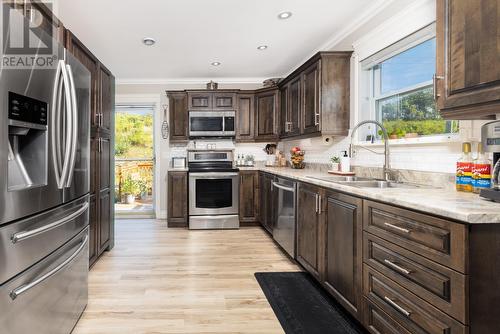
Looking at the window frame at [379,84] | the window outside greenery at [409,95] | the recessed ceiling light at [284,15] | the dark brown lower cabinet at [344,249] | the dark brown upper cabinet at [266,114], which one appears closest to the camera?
the dark brown lower cabinet at [344,249]

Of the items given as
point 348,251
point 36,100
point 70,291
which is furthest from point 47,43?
point 348,251

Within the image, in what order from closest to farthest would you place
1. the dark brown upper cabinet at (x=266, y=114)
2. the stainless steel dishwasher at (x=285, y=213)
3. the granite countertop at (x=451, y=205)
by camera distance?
1. the granite countertop at (x=451, y=205)
2. the stainless steel dishwasher at (x=285, y=213)
3. the dark brown upper cabinet at (x=266, y=114)

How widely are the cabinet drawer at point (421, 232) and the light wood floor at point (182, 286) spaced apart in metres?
0.96

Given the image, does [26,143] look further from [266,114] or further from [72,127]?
[266,114]

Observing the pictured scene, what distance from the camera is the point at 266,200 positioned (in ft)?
13.9

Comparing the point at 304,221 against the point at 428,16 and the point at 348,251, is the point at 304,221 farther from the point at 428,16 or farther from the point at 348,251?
the point at 428,16

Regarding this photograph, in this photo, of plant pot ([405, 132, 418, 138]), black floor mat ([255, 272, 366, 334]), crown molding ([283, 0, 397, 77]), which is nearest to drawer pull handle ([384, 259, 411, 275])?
black floor mat ([255, 272, 366, 334])

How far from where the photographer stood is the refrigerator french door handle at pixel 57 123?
5.07 ft

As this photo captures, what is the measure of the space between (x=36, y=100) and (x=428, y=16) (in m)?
2.54

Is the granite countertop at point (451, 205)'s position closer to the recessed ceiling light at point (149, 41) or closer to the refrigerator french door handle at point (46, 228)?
the refrigerator french door handle at point (46, 228)

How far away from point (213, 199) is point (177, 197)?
1.90 feet

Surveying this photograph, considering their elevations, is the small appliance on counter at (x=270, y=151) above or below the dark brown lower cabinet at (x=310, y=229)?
above

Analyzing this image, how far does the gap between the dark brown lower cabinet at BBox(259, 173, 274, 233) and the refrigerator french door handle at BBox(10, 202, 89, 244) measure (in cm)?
238

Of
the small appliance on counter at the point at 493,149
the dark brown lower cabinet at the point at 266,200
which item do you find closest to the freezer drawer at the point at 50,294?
the small appliance on counter at the point at 493,149
